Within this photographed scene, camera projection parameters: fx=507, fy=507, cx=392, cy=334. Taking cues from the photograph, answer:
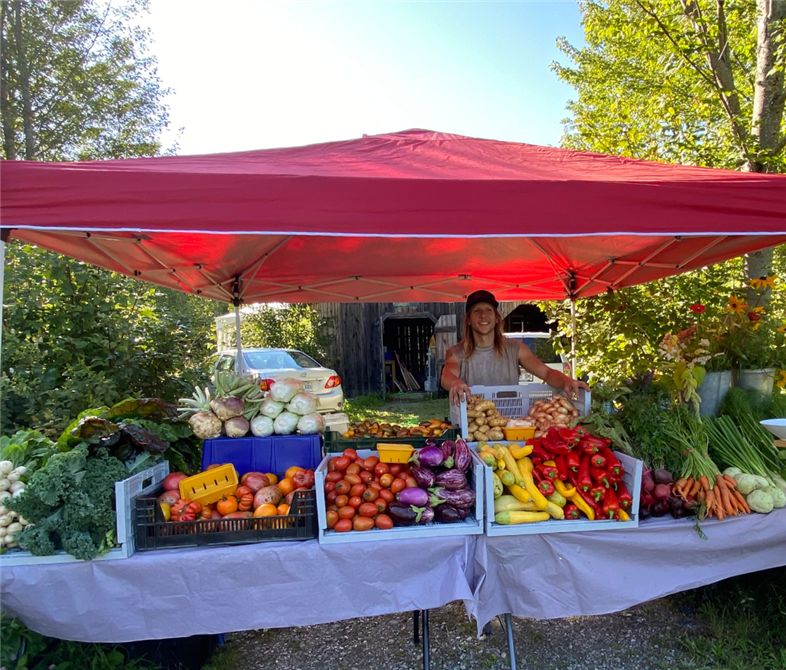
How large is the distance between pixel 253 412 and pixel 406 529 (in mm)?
1155

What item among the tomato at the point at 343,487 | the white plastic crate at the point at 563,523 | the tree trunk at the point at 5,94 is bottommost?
the white plastic crate at the point at 563,523

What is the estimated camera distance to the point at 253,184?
222 cm

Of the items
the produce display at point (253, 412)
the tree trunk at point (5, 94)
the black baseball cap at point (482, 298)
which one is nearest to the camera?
the produce display at point (253, 412)

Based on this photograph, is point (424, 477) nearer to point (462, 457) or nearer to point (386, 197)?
point (462, 457)

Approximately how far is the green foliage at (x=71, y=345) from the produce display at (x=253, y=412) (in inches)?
102

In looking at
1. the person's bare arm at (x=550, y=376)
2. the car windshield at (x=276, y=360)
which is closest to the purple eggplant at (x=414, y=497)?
the person's bare arm at (x=550, y=376)

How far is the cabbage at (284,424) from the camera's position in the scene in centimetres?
293

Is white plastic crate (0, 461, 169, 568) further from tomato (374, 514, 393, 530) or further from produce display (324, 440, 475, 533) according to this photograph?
tomato (374, 514, 393, 530)

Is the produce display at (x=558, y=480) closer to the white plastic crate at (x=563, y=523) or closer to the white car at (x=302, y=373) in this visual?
the white plastic crate at (x=563, y=523)

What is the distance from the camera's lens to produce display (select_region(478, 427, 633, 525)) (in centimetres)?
250

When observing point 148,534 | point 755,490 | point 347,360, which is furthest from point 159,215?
point 347,360

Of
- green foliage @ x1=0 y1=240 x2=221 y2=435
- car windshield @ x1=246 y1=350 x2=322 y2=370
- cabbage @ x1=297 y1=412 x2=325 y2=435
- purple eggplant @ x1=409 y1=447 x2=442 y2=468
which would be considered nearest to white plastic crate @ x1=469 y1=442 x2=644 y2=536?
purple eggplant @ x1=409 y1=447 x2=442 y2=468

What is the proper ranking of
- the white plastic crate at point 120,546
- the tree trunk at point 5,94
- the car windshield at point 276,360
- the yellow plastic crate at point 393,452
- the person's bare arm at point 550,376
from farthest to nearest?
the tree trunk at point 5,94 < the car windshield at point 276,360 < the person's bare arm at point 550,376 < the yellow plastic crate at point 393,452 < the white plastic crate at point 120,546

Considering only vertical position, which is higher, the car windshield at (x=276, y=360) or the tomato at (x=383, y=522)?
the car windshield at (x=276, y=360)
